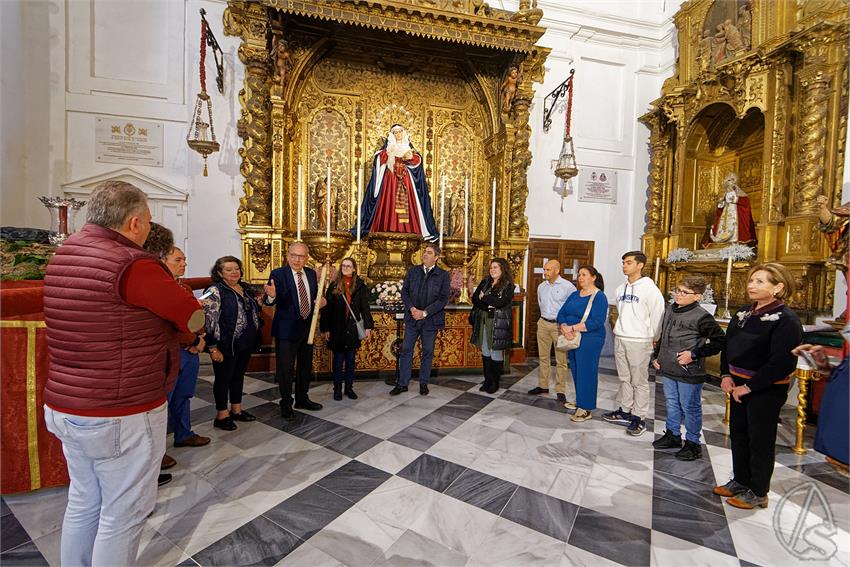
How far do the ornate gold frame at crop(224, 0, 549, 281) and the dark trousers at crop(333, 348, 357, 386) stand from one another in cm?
219

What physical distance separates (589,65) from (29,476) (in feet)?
31.4

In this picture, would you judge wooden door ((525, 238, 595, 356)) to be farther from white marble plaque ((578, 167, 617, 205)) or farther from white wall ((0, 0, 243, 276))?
white wall ((0, 0, 243, 276))

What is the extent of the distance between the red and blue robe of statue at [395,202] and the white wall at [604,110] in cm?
219

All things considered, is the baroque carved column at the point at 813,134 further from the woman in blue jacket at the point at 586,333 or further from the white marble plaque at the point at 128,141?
the white marble plaque at the point at 128,141

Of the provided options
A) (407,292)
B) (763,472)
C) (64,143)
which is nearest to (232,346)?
(407,292)

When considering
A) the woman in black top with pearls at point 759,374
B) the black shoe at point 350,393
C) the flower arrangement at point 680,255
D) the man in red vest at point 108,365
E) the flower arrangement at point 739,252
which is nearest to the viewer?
the man in red vest at point 108,365

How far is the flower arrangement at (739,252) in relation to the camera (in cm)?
598

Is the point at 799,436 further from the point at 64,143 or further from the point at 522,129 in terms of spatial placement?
the point at 64,143

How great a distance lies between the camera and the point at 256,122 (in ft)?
18.9

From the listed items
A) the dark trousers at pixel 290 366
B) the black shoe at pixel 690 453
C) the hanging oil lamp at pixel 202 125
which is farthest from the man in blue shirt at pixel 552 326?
the hanging oil lamp at pixel 202 125

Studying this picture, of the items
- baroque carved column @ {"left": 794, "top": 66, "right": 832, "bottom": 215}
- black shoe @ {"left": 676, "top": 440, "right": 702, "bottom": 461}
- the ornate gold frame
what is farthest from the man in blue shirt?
baroque carved column @ {"left": 794, "top": 66, "right": 832, "bottom": 215}

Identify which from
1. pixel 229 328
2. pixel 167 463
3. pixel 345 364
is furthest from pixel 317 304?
pixel 167 463

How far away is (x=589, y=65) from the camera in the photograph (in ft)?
24.9

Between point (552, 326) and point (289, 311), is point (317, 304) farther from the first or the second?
point (552, 326)
